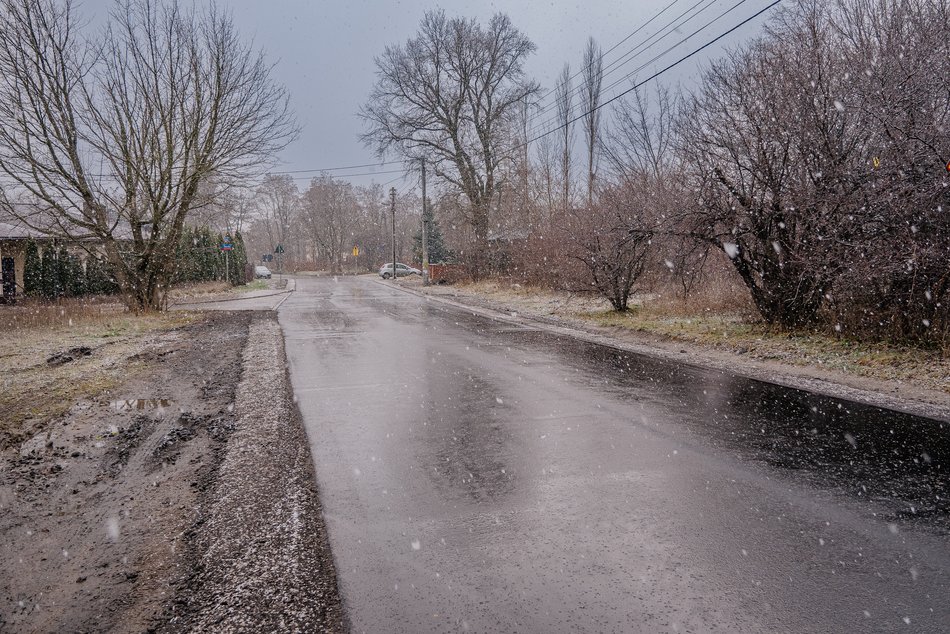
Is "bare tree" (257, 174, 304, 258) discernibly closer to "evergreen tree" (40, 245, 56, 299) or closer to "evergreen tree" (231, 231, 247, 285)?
"evergreen tree" (231, 231, 247, 285)

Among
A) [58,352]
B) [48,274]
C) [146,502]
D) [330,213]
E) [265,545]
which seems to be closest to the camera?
Answer: [265,545]

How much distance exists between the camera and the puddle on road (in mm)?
6484

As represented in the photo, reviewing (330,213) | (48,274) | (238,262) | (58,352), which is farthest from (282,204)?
(58,352)

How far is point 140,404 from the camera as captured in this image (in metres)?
6.69

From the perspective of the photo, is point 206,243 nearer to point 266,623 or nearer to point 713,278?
point 713,278

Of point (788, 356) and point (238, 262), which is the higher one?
point (238, 262)

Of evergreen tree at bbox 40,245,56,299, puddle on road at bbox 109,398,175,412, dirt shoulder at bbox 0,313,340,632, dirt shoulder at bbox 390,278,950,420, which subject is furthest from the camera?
evergreen tree at bbox 40,245,56,299

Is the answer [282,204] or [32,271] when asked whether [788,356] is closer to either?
[32,271]

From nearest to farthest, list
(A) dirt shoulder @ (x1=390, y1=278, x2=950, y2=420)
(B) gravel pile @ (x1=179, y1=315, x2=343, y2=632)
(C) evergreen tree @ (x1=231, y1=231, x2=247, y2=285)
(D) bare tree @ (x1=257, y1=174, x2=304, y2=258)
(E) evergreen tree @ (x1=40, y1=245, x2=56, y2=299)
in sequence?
(B) gravel pile @ (x1=179, y1=315, x2=343, y2=632), (A) dirt shoulder @ (x1=390, y1=278, x2=950, y2=420), (E) evergreen tree @ (x1=40, y1=245, x2=56, y2=299), (C) evergreen tree @ (x1=231, y1=231, x2=247, y2=285), (D) bare tree @ (x1=257, y1=174, x2=304, y2=258)

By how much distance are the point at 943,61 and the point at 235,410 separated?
37.1ft

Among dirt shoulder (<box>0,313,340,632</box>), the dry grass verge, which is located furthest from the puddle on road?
the dry grass verge

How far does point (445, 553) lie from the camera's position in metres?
3.20

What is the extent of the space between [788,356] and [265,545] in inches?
355

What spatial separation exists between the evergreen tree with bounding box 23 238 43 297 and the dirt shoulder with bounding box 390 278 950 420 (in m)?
23.2
